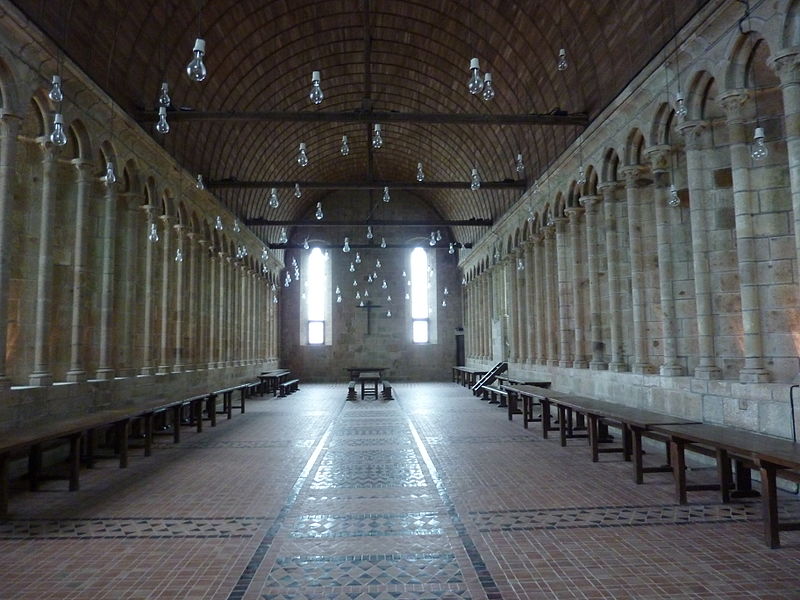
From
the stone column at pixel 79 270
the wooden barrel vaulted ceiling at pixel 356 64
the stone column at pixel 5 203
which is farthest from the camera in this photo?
the wooden barrel vaulted ceiling at pixel 356 64

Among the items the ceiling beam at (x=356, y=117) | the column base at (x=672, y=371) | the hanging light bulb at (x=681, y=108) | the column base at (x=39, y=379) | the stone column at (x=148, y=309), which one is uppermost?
the ceiling beam at (x=356, y=117)

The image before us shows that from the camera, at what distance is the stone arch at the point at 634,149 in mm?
11000

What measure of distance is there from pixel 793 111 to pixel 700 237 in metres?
2.43

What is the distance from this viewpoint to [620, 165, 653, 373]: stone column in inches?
426

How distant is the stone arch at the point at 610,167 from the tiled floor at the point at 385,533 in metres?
6.03

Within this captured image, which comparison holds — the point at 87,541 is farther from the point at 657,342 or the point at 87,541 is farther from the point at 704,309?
the point at 657,342

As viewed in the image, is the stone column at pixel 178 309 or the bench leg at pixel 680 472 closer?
the bench leg at pixel 680 472

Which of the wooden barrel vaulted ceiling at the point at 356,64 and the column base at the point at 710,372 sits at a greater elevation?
the wooden barrel vaulted ceiling at the point at 356,64

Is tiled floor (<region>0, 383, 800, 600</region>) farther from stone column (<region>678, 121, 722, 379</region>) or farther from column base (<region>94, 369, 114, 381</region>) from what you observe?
column base (<region>94, 369, 114, 381</region>)

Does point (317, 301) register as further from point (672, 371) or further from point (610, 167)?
point (672, 371)

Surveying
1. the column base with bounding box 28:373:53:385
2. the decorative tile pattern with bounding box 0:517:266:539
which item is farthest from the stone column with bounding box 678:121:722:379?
the column base with bounding box 28:373:53:385

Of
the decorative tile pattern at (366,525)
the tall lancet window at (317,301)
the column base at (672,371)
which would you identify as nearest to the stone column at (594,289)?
the column base at (672,371)

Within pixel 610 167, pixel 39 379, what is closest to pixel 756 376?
pixel 610 167

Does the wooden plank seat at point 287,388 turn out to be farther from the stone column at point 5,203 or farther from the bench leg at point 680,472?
the bench leg at point 680,472
